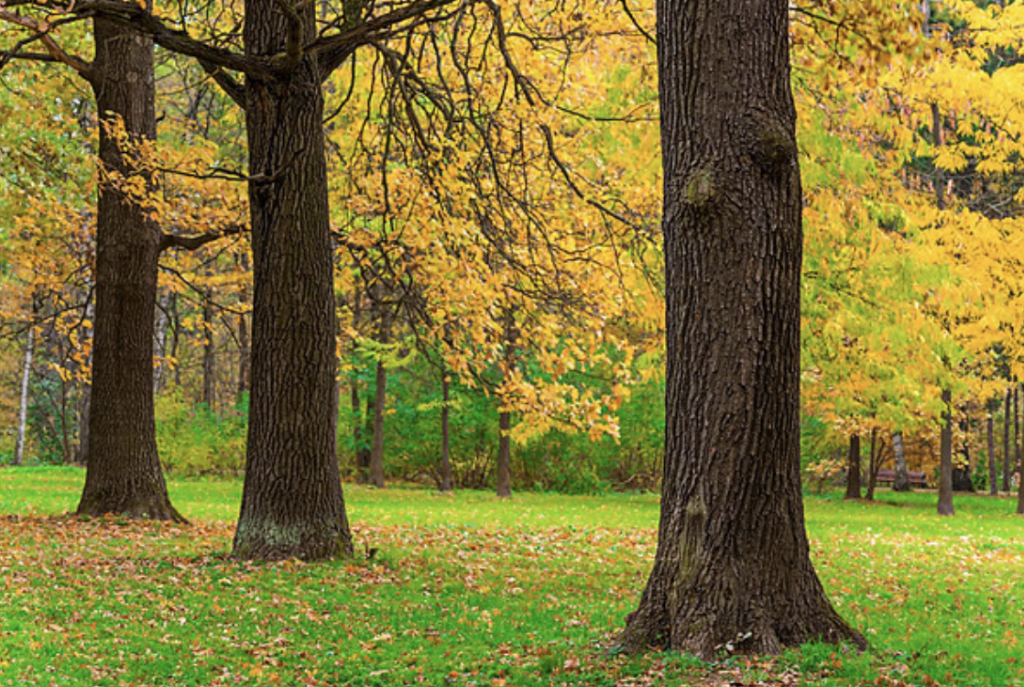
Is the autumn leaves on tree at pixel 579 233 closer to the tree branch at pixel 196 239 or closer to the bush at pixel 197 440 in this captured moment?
the tree branch at pixel 196 239

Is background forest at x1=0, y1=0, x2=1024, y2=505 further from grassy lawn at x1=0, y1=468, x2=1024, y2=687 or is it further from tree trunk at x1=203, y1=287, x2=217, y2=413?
grassy lawn at x1=0, y1=468, x2=1024, y2=687

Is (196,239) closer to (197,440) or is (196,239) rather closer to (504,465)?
(504,465)

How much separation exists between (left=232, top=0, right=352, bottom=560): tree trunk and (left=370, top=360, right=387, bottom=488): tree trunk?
1191 centimetres

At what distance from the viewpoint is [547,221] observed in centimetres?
1144

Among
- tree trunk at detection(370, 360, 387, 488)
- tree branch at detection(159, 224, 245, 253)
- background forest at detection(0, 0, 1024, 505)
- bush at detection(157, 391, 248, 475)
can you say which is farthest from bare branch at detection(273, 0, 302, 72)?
bush at detection(157, 391, 248, 475)

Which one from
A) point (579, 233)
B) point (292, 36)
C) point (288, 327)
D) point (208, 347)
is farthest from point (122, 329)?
point (208, 347)

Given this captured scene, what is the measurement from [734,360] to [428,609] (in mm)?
3425

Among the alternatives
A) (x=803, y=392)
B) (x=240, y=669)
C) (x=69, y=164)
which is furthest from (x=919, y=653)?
(x=803, y=392)

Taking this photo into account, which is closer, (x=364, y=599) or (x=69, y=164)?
(x=364, y=599)

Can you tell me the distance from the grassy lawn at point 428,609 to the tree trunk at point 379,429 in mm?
8279

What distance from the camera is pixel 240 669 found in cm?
561

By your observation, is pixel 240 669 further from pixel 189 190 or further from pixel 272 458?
pixel 189 190

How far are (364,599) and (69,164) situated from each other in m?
8.28

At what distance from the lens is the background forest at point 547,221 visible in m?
10.4
